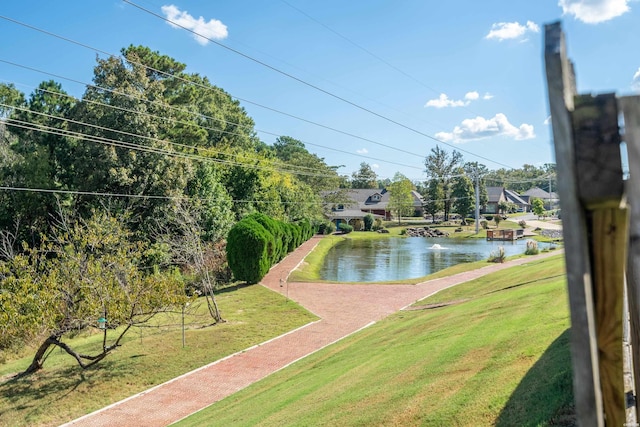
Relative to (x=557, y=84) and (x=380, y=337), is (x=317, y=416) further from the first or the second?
(x=557, y=84)

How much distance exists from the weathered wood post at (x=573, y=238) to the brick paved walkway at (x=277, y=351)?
9.97 meters

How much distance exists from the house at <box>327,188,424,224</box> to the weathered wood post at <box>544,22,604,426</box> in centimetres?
6542

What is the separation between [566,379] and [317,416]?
3.56 metres

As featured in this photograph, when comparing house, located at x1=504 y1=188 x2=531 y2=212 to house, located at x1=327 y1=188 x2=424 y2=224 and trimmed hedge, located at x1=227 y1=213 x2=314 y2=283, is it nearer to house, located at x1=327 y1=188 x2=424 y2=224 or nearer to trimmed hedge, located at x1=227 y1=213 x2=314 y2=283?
house, located at x1=327 y1=188 x2=424 y2=224

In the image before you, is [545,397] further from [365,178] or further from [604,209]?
[365,178]

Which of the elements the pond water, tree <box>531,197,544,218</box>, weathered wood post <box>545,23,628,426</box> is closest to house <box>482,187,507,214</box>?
tree <box>531,197,544,218</box>

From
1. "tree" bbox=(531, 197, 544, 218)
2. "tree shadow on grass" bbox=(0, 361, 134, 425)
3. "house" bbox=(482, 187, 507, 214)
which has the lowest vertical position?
"tree shadow on grass" bbox=(0, 361, 134, 425)

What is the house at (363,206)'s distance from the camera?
225 feet

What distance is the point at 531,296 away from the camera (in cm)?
1153

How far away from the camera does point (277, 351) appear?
46.6ft

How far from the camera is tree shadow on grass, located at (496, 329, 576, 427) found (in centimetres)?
486

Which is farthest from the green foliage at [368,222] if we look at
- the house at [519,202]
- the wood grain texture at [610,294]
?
the wood grain texture at [610,294]

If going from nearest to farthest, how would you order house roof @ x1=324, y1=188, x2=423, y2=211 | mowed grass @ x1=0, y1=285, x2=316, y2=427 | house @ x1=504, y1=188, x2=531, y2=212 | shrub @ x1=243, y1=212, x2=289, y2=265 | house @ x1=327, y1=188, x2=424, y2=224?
mowed grass @ x1=0, y1=285, x2=316, y2=427, shrub @ x1=243, y1=212, x2=289, y2=265, house @ x1=327, y1=188, x2=424, y2=224, house roof @ x1=324, y1=188, x2=423, y2=211, house @ x1=504, y1=188, x2=531, y2=212

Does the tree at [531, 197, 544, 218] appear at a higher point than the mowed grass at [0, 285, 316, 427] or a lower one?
higher
